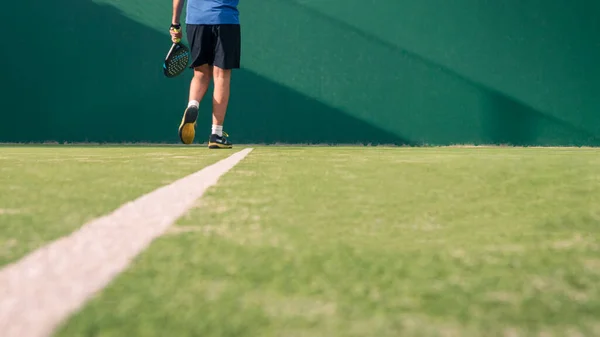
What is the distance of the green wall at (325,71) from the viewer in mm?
9352

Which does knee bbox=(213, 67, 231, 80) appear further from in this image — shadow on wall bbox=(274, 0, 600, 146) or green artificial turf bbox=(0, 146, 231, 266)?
shadow on wall bbox=(274, 0, 600, 146)

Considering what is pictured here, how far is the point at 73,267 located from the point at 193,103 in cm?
541

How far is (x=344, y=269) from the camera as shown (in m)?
1.35

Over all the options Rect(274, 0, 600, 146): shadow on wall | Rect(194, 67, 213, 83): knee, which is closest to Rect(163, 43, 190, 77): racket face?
Rect(194, 67, 213, 83): knee

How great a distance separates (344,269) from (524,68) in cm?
860

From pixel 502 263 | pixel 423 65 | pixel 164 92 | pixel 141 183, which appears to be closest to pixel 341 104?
pixel 423 65

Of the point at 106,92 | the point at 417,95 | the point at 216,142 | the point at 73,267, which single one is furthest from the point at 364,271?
the point at 106,92

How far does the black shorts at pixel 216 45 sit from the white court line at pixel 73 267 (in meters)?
4.48

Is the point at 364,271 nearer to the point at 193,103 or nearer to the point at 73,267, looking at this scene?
the point at 73,267

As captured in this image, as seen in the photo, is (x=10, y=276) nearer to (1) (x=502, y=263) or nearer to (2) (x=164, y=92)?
(1) (x=502, y=263)

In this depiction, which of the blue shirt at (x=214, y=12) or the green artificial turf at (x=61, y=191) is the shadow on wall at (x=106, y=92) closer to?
the blue shirt at (x=214, y=12)

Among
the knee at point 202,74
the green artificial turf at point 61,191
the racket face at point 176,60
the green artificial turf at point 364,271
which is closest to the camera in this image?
the green artificial turf at point 364,271

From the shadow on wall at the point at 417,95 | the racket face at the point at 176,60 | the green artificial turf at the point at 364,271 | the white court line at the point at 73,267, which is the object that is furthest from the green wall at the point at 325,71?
the white court line at the point at 73,267

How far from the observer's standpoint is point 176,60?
7.44 m
